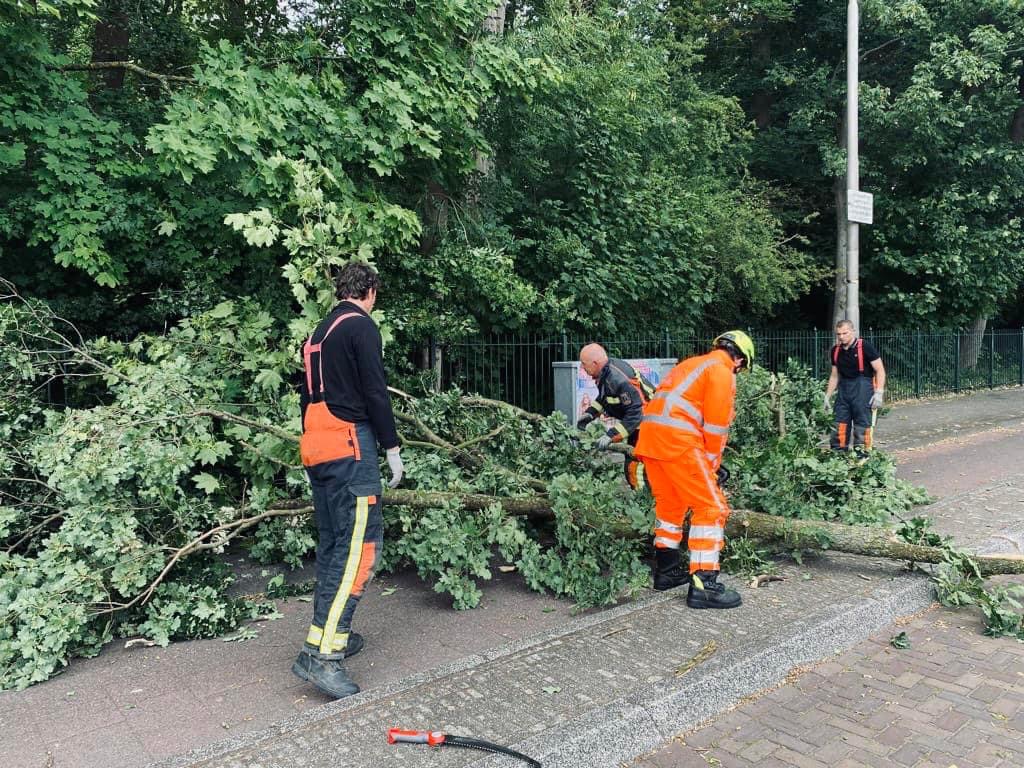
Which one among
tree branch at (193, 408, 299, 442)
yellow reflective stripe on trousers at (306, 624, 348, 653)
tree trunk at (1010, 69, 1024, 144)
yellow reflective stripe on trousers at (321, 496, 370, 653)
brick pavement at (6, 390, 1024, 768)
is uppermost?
tree trunk at (1010, 69, 1024, 144)

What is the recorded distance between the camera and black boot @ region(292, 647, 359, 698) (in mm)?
3230

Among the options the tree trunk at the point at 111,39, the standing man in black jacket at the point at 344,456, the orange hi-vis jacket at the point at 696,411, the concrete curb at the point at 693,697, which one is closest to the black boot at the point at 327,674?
the standing man in black jacket at the point at 344,456

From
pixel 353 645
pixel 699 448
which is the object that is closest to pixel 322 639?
pixel 353 645

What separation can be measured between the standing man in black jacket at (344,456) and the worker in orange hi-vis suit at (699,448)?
1657 mm

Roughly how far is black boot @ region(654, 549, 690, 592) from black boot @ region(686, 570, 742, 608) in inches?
11.0

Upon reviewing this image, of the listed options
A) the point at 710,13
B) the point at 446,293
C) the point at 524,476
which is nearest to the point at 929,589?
the point at 524,476

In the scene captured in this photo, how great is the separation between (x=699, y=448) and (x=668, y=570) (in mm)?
810

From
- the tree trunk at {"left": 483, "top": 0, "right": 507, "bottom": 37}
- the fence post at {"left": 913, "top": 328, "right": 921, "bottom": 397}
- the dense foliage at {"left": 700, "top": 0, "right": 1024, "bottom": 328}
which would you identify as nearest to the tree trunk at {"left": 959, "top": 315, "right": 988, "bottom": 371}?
the dense foliage at {"left": 700, "top": 0, "right": 1024, "bottom": 328}

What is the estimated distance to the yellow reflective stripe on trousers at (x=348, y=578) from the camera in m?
3.30

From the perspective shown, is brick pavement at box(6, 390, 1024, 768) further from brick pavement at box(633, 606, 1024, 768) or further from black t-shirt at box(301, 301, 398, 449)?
black t-shirt at box(301, 301, 398, 449)

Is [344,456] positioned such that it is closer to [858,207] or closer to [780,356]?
[858,207]

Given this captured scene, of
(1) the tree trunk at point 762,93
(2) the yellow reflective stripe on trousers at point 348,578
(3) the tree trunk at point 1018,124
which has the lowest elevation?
(2) the yellow reflective stripe on trousers at point 348,578

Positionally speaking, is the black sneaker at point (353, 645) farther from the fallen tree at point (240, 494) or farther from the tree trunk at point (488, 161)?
the tree trunk at point (488, 161)

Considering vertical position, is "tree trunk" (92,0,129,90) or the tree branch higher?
"tree trunk" (92,0,129,90)
